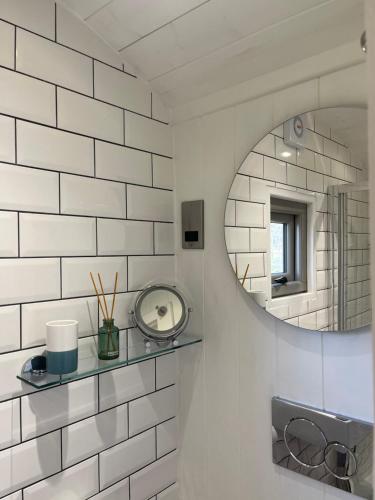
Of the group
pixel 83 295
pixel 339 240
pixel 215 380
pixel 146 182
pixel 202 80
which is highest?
pixel 202 80

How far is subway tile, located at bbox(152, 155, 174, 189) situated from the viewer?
1281mm

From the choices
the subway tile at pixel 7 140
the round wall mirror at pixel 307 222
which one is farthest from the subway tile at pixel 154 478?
the subway tile at pixel 7 140

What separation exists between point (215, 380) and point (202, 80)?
972mm

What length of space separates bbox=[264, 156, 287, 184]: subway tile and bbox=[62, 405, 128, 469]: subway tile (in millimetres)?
830

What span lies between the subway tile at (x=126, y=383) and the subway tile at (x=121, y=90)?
835 millimetres

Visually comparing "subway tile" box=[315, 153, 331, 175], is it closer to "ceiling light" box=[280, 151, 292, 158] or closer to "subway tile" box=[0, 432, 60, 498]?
"ceiling light" box=[280, 151, 292, 158]

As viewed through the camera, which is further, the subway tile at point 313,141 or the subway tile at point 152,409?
the subway tile at point 152,409

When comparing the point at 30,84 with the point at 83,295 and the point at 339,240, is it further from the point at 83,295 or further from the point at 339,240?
the point at 339,240

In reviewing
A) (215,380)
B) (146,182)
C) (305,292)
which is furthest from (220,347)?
(146,182)

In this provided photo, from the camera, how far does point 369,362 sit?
0.91 metres

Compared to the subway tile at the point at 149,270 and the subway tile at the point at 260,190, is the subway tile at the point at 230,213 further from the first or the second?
the subway tile at the point at 149,270

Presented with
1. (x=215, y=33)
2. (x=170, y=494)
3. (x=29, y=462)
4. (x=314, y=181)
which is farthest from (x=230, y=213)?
(x=170, y=494)

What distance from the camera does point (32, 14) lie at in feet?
3.17

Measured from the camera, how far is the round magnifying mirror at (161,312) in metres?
1.15
